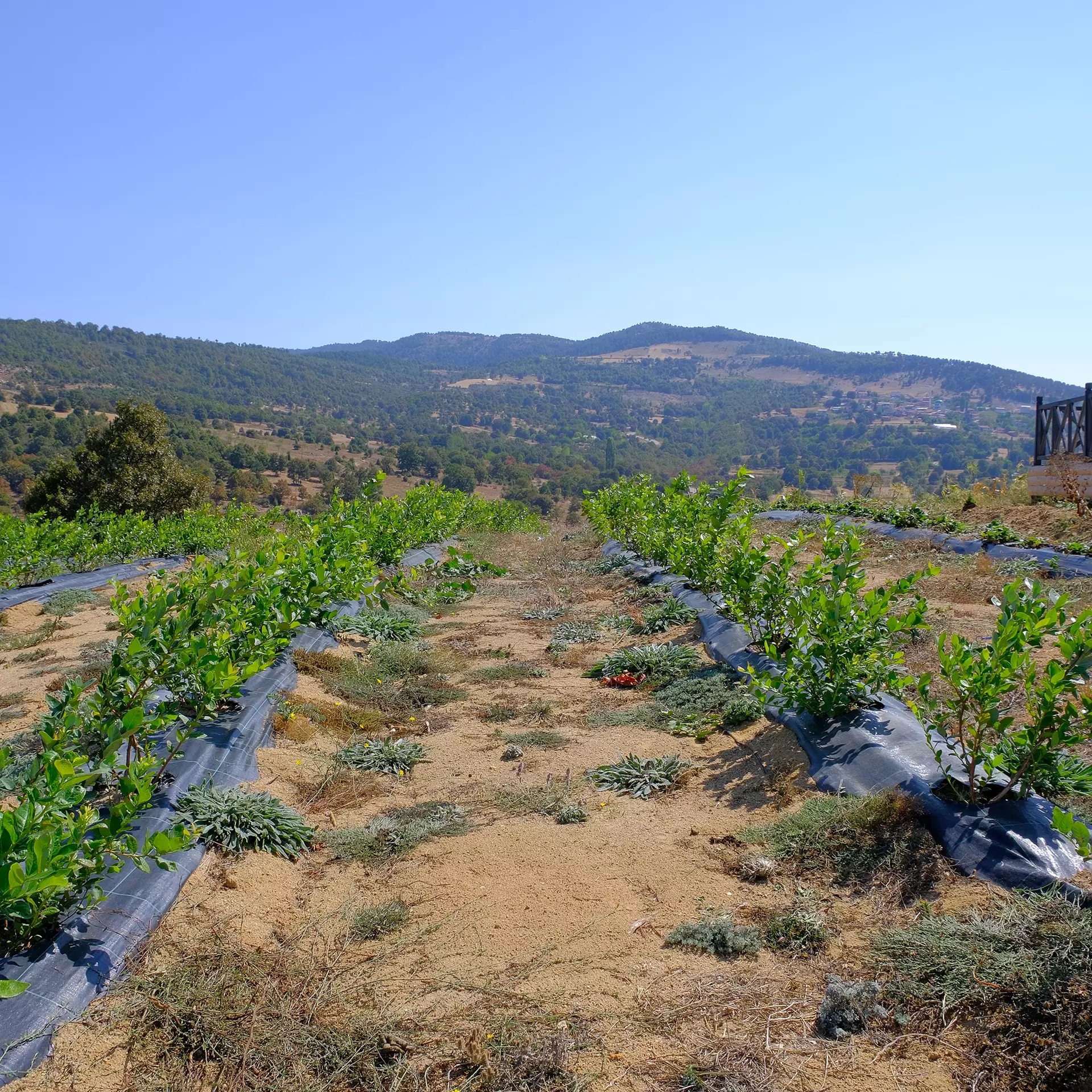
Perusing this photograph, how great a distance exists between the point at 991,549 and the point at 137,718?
39.6 feet

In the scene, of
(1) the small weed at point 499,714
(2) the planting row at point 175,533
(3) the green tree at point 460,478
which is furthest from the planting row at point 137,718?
(3) the green tree at point 460,478

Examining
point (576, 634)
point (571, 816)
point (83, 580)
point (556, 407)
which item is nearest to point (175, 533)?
point (83, 580)

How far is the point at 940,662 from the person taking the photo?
554cm

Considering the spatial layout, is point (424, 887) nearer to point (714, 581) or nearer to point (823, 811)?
point (823, 811)

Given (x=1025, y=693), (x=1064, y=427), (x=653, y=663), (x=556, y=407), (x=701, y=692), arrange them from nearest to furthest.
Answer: (x=1025, y=693) → (x=701, y=692) → (x=653, y=663) → (x=1064, y=427) → (x=556, y=407)

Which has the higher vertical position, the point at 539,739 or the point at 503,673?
the point at 539,739

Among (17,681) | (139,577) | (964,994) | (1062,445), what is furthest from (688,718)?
(1062,445)

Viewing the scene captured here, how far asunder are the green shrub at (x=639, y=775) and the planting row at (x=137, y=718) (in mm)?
2070

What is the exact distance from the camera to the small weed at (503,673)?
7.19 m

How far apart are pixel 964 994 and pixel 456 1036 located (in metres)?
1.55

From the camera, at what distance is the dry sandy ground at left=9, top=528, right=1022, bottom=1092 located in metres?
2.33

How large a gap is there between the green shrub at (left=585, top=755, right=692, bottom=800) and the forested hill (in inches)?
1282

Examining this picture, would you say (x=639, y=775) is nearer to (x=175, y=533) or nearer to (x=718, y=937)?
(x=718, y=937)

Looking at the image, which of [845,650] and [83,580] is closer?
[845,650]
